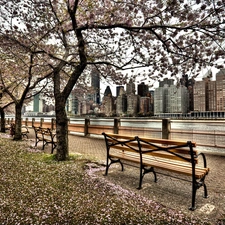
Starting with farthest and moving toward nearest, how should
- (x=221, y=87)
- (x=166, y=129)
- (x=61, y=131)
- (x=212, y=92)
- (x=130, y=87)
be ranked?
(x=166, y=129), (x=130, y=87), (x=61, y=131), (x=212, y=92), (x=221, y=87)

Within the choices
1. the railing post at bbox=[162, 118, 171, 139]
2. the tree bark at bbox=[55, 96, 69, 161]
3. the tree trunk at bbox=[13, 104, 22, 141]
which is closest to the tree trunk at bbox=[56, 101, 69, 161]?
the tree bark at bbox=[55, 96, 69, 161]

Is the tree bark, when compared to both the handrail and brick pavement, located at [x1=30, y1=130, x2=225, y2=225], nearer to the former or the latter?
brick pavement, located at [x1=30, y1=130, x2=225, y2=225]

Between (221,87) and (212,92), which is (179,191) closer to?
(221,87)

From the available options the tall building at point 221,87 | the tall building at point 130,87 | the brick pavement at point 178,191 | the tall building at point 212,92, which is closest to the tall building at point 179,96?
the tall building at point 212,92

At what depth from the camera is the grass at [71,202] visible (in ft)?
8.91

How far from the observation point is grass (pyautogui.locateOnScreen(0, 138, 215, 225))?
107 inches

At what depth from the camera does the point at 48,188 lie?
12.5 ft

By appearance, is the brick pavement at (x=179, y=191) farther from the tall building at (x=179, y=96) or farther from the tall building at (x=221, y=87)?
the tall building at (x=179, y=96)

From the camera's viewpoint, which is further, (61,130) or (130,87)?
(130,87)

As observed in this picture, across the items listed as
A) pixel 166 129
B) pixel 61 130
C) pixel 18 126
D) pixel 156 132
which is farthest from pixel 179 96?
pixel 18 126

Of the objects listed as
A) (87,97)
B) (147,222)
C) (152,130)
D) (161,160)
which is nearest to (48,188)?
(147,222)

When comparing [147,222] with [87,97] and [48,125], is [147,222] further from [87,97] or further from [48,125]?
[48,125]

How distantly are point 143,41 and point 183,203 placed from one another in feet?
17.7

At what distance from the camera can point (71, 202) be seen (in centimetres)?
321
